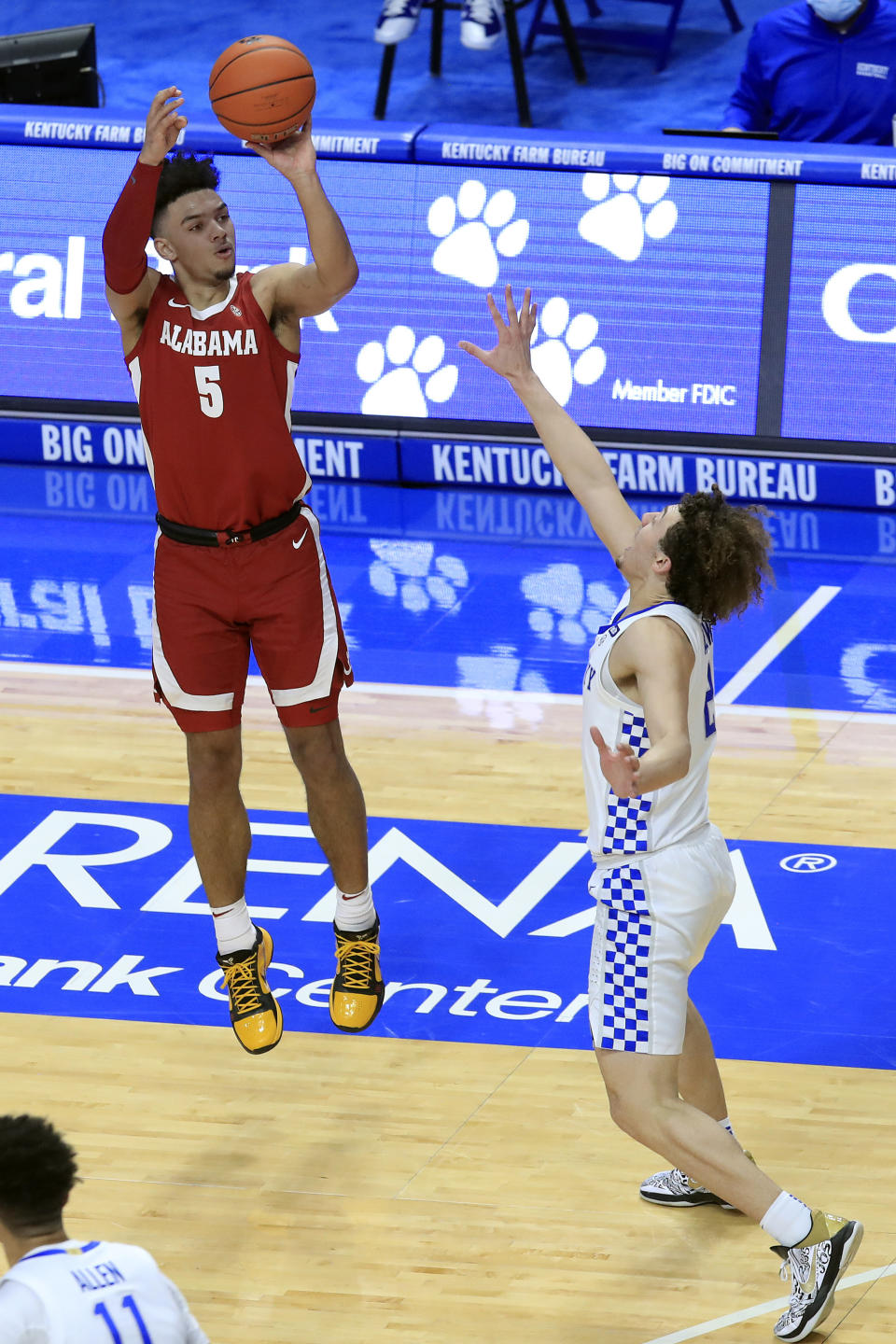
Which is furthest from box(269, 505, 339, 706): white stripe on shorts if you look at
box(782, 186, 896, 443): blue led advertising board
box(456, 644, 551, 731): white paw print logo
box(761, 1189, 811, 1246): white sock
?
box(782, 186, 896, 443): blue led advertising board

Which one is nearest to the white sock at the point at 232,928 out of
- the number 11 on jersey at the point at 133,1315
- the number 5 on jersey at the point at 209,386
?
the number 5 on jersey at the point at 209,386

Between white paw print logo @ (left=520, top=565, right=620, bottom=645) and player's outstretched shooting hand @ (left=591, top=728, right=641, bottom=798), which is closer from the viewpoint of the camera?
player's outstretched shooting hand @ (left=591, top=728, right=641, bottom=798)

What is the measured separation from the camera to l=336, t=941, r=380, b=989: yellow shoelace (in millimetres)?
5883

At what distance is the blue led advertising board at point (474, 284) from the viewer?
1041cm

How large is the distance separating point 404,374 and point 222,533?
17.6 ft

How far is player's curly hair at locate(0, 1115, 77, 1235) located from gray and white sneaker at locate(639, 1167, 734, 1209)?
2.15 metres

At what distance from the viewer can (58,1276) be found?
10.8 ft

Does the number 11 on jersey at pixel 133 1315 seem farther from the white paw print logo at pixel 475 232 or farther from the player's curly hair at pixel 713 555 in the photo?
the white paw print logo at pixel 475 232

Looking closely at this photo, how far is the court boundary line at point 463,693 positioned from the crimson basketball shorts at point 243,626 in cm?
272

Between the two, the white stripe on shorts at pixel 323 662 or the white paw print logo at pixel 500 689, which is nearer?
the white stripe on shorts at pixel 323 662

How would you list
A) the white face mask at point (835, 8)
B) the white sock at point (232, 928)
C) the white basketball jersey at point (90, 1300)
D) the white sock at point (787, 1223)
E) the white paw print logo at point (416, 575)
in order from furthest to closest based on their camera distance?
A: the white face mask at point (835, 8), the white paw print logo at point (416, 575), the white sock at point (232, 928), the white sock at point (787, 1223), the white basketball jersey at point (90, 1300)

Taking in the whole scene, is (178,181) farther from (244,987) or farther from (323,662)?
(244,987)

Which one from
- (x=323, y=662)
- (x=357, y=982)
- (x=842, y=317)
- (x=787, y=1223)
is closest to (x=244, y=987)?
(x=357, y=982)

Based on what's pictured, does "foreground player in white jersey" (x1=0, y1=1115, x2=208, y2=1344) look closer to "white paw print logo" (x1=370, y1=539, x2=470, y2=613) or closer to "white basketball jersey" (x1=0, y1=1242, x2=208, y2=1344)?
"white basketball jersey" (x1=0, y1=1242, x2=208, y2=1344)
